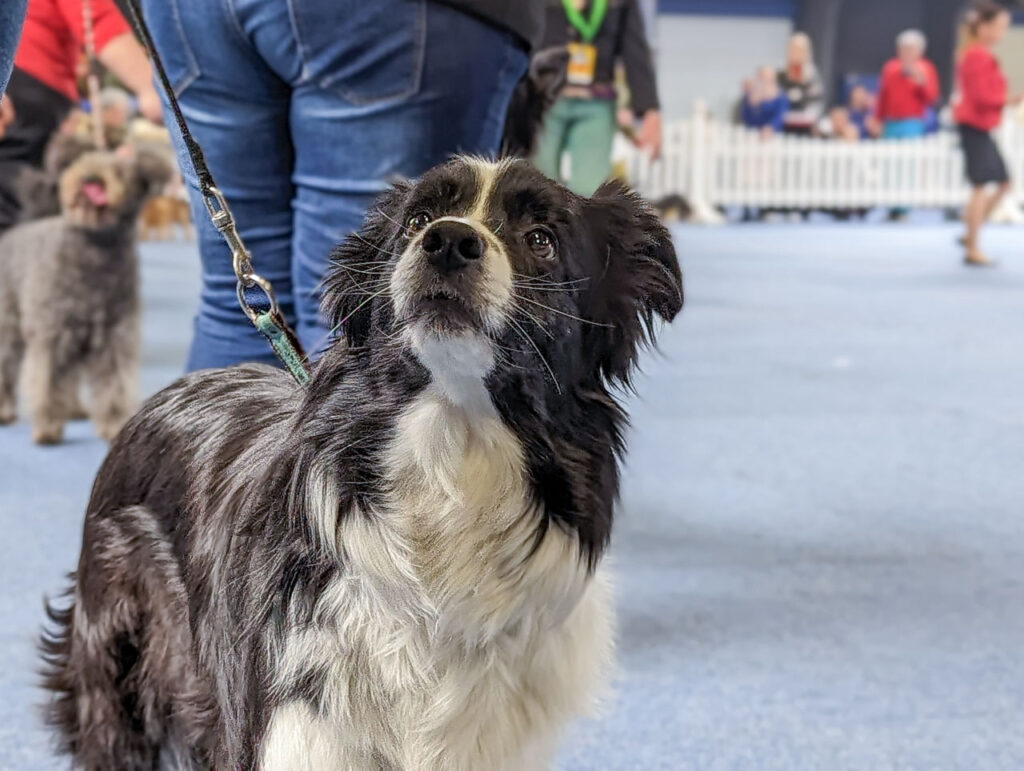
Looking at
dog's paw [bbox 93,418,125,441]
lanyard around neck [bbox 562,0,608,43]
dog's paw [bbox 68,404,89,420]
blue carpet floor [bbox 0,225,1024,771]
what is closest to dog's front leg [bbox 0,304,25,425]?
blue carpet floor [bbox 0,225,1024,771]

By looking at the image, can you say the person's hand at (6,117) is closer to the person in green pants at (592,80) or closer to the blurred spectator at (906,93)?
the person in green pants at (592,80)

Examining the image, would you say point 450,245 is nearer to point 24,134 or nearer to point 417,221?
point 417,221

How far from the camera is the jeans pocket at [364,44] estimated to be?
2.21m

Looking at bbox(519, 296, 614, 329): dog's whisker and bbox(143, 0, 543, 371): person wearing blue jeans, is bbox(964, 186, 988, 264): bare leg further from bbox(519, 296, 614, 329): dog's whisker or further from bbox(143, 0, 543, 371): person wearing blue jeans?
bbox(519, 296, 614, 329): dog's whisker

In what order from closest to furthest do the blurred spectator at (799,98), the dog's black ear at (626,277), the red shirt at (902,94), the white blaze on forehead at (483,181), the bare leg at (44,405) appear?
the white blaze on forehead at (483,181)
the dog's black ear at (626,277)
the bare leg at (44,405)
the red shirt at (902,94)
the blurred spectator at (799,98)

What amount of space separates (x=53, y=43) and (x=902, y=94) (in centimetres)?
1502

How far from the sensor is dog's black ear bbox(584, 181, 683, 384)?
68.9 inches

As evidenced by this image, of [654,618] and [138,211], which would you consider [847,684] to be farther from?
[138,211]

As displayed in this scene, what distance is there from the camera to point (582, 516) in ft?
5.41

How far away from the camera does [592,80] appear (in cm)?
Answer: 629

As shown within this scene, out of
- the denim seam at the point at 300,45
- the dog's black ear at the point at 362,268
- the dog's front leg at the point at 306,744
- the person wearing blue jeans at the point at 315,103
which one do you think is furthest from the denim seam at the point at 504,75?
the dog's front leg at the point at 306,744

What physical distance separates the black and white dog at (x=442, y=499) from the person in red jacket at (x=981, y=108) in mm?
10195

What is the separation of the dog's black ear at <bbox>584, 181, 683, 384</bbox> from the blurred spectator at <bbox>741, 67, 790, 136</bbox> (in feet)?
56.1

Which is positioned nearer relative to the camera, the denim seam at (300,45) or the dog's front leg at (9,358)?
the denim seam at (300,45)
